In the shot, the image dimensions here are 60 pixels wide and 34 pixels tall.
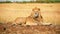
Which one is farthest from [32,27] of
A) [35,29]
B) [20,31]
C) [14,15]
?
[14,15]

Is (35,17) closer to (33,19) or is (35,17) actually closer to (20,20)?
(33,19)

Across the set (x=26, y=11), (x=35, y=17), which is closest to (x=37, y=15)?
(x=35, y=17)

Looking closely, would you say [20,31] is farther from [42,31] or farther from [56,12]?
[56,12]

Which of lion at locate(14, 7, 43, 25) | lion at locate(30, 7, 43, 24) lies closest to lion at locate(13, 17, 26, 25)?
lion at locate(14, 7, 43, 25)

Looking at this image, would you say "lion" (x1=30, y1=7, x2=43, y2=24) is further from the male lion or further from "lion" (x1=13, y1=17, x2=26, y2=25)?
"lion" (x1=13, y1=17, x2=26, y2=25)

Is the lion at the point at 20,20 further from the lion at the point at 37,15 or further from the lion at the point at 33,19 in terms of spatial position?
the lion at the point at 37,15

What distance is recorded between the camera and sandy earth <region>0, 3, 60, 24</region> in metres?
1.76

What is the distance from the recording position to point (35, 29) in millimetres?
1759

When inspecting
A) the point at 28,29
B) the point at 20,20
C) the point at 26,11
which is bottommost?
the point at 28,29

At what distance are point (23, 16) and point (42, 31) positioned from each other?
0.97 feet

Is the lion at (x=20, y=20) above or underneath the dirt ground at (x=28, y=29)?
above

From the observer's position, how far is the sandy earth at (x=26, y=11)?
1.76 meters

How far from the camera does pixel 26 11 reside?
1.78 m

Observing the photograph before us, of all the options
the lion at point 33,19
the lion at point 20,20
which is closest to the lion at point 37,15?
the lion at point 33,19
